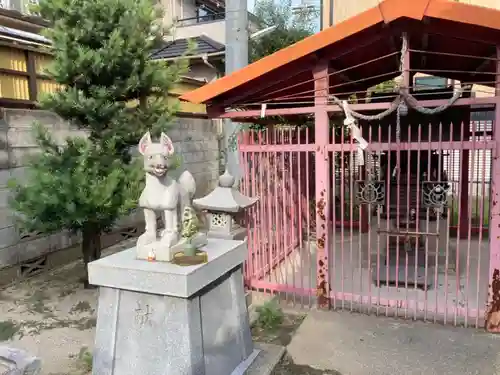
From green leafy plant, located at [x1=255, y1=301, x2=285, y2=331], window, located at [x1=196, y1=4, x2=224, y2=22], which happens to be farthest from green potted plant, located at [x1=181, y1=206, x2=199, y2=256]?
window, located at [x1=196, y1=4, x2=224, y2=22]

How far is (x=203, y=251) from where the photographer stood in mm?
3639

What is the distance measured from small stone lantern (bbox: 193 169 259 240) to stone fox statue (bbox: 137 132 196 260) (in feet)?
5.13

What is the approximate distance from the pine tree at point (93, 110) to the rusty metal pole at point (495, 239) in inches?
165

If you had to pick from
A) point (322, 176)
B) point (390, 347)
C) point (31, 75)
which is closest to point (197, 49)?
point (31, 75)

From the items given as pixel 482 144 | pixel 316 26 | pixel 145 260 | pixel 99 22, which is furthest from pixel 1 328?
pixel 316 26

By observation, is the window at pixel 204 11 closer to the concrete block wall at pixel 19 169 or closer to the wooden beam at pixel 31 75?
the concrete block wall at pixel 19 169

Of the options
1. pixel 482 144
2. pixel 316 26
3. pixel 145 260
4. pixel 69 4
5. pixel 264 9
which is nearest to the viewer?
pixel 145 260

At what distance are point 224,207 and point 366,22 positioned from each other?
102 inches

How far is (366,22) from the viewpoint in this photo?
4742mm

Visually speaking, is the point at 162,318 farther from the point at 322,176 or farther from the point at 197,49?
the point at 197,49

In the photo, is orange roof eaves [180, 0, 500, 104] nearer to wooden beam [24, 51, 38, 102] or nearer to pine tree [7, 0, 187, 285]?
pine tree [7, 0, 187, 285]

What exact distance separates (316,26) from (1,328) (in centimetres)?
1358

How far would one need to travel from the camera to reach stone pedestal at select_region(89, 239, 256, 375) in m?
3.23

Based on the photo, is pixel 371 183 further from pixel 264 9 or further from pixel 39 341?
pixel 264 9
